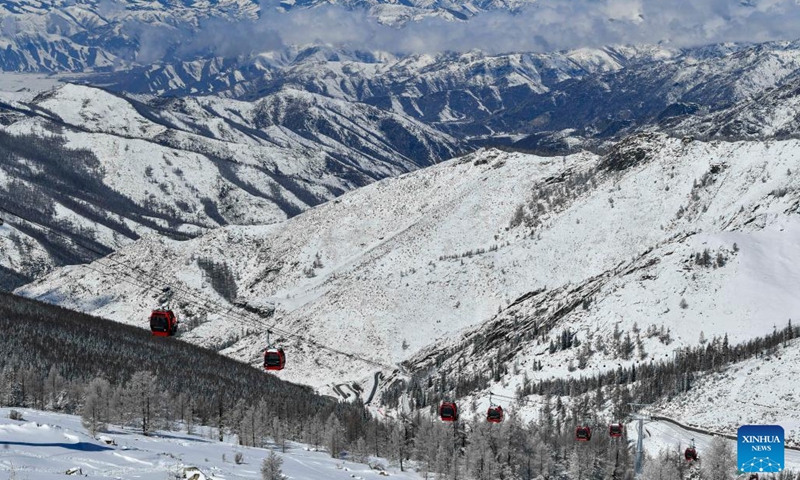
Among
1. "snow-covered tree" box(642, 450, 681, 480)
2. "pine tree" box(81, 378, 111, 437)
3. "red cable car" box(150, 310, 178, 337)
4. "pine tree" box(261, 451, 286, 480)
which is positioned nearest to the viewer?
→ "pine tree" box(261, 451, 286, 480)

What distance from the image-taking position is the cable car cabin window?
101 m

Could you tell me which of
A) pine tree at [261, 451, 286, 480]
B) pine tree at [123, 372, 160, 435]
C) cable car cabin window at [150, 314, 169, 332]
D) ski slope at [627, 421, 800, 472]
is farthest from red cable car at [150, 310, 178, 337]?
ski slope at [627, 421, 800, 472]

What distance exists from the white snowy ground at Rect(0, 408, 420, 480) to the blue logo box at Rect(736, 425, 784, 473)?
1822 inches

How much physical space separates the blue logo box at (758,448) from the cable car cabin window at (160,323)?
68.1m

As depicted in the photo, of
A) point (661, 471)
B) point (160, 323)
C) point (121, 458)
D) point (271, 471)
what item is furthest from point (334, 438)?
point (121, 458)

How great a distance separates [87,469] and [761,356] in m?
151

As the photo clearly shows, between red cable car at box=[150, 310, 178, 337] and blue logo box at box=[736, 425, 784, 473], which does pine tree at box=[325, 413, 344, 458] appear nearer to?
red cable car at box=[150, 310, 178, 337]

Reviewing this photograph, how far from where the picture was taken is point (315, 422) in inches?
7382

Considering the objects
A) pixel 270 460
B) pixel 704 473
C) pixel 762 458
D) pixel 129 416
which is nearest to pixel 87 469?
pixel 270 460

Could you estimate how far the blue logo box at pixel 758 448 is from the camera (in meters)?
44.6

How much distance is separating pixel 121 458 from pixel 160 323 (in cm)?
1538

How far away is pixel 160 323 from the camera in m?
101

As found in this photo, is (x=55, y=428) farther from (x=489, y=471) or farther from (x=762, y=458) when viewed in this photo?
(x=762, y=458)

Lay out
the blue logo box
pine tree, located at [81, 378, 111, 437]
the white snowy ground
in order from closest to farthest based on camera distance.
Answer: the blue logo box → the white snowy ground → pine tree, located at [81, 378, 111, 437]
